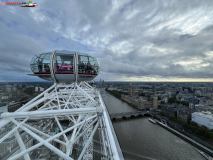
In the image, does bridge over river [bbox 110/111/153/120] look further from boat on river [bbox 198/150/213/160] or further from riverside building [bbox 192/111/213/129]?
boat on river [bbox 198/150/213/160]

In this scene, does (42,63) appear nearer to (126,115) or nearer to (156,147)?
(156,147)

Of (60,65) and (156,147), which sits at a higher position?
(60,65)

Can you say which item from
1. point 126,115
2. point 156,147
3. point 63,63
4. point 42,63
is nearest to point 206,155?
point 156,147

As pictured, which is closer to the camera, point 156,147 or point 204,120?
point 156,147

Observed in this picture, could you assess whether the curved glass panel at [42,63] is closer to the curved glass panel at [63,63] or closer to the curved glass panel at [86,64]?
the curved glass panel at [63,63]

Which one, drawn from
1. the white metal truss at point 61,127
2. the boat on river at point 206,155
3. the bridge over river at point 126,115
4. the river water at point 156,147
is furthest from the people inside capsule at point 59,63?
the bridge over river at point 126,115
